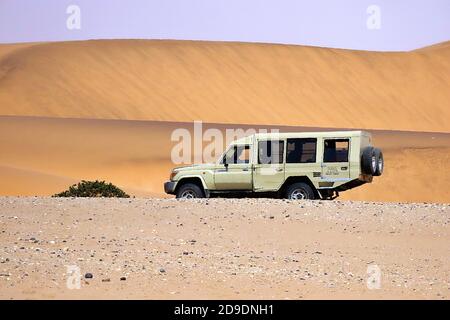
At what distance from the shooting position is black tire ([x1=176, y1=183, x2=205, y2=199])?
2088cm

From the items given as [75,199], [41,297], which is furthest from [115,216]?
[41,297]

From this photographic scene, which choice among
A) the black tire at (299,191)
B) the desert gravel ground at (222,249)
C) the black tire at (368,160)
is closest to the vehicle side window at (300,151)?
the black tire at (299,191)

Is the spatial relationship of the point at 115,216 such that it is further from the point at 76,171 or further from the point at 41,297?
the point at 76,171

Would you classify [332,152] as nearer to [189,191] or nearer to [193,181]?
[193,181]

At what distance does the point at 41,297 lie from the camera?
1007 cm

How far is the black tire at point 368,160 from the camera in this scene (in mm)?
19797

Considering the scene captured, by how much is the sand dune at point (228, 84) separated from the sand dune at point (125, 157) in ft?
30.2

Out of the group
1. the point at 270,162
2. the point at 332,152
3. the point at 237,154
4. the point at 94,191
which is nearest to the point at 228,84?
the point at 94,191

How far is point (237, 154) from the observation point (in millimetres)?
20406

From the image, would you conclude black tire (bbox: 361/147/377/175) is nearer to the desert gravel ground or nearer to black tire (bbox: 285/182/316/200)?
black tire (bbox: 285/182/316/200)

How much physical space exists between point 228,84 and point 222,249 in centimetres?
6410

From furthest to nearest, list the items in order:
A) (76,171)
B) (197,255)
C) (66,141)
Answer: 1. (66,141)
2. (76,171)
3. (197,255)

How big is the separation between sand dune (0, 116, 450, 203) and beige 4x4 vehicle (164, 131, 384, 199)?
1035 centimetres

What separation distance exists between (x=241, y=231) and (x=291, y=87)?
62706 mm
